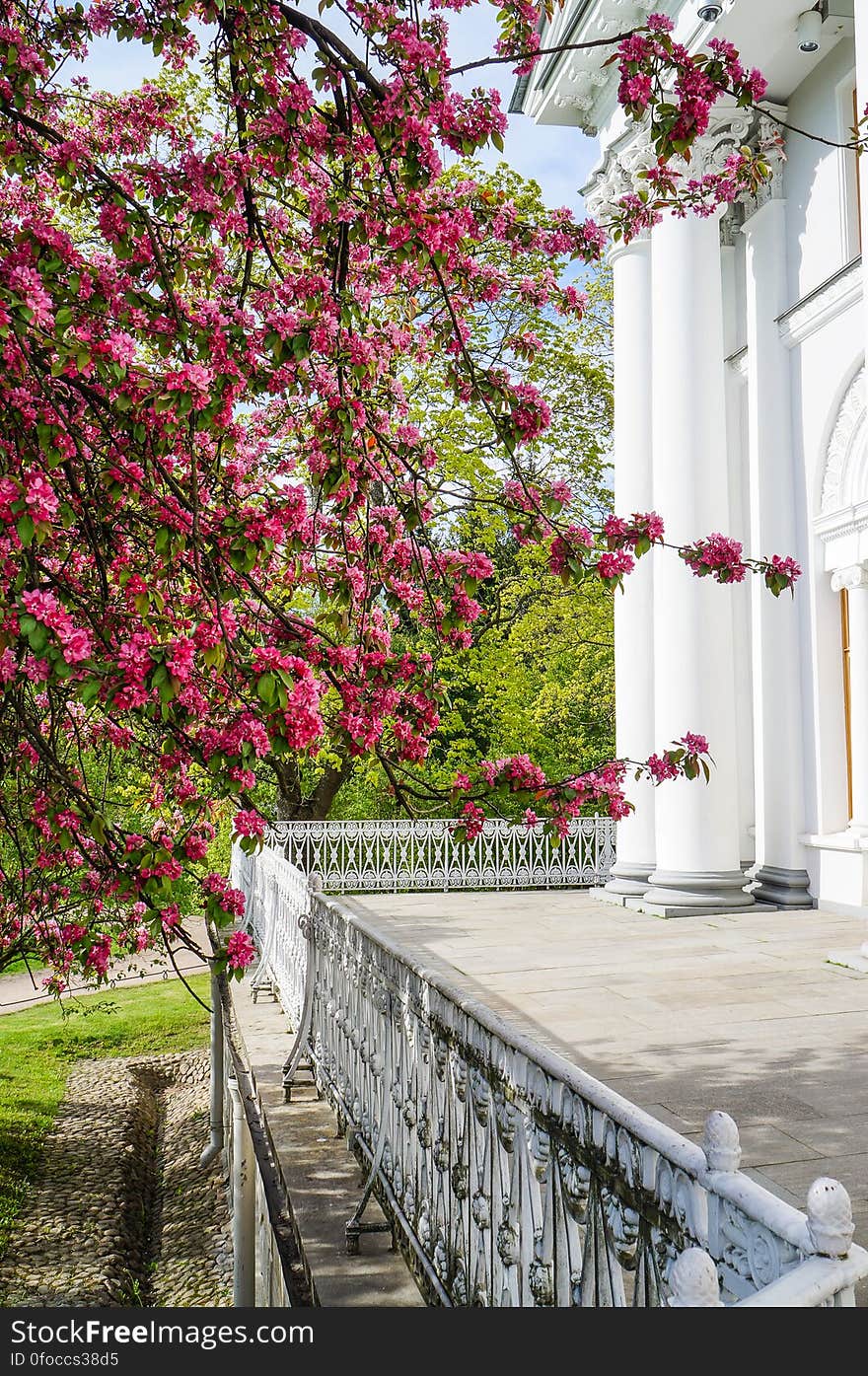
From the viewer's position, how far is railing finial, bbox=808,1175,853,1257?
4.36 ft

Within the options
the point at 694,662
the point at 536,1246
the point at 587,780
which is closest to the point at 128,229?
the point at 587,780

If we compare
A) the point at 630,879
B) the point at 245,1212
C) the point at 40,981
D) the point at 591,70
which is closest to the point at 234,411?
the point at 245,1212

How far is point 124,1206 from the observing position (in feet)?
30.1

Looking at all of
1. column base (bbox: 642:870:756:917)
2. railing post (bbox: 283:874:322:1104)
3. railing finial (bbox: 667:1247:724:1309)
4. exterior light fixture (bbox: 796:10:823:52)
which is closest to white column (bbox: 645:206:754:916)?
column base (bbox: 642:870:756:917)

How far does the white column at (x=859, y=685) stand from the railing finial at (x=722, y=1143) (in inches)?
349

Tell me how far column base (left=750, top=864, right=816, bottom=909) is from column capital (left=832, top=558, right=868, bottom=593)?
2858 mm

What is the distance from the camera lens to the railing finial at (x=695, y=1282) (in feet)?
4.52

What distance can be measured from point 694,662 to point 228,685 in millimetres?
8031

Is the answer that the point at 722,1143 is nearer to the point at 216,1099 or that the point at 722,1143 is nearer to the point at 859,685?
the point at 859,685

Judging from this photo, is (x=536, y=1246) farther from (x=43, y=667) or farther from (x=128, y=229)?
(x=128, y=229)

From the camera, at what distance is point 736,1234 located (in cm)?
149

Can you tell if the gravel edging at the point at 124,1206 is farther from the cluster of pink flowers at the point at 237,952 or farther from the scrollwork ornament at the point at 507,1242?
the scrollwork ornament at the point at 507,1242

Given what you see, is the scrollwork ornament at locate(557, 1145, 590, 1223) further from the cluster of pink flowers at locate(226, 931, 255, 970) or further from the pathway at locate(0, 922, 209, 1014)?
the pathway at locate(0, 922, 209, 1014)

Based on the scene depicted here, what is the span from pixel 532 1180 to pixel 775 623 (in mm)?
9407
